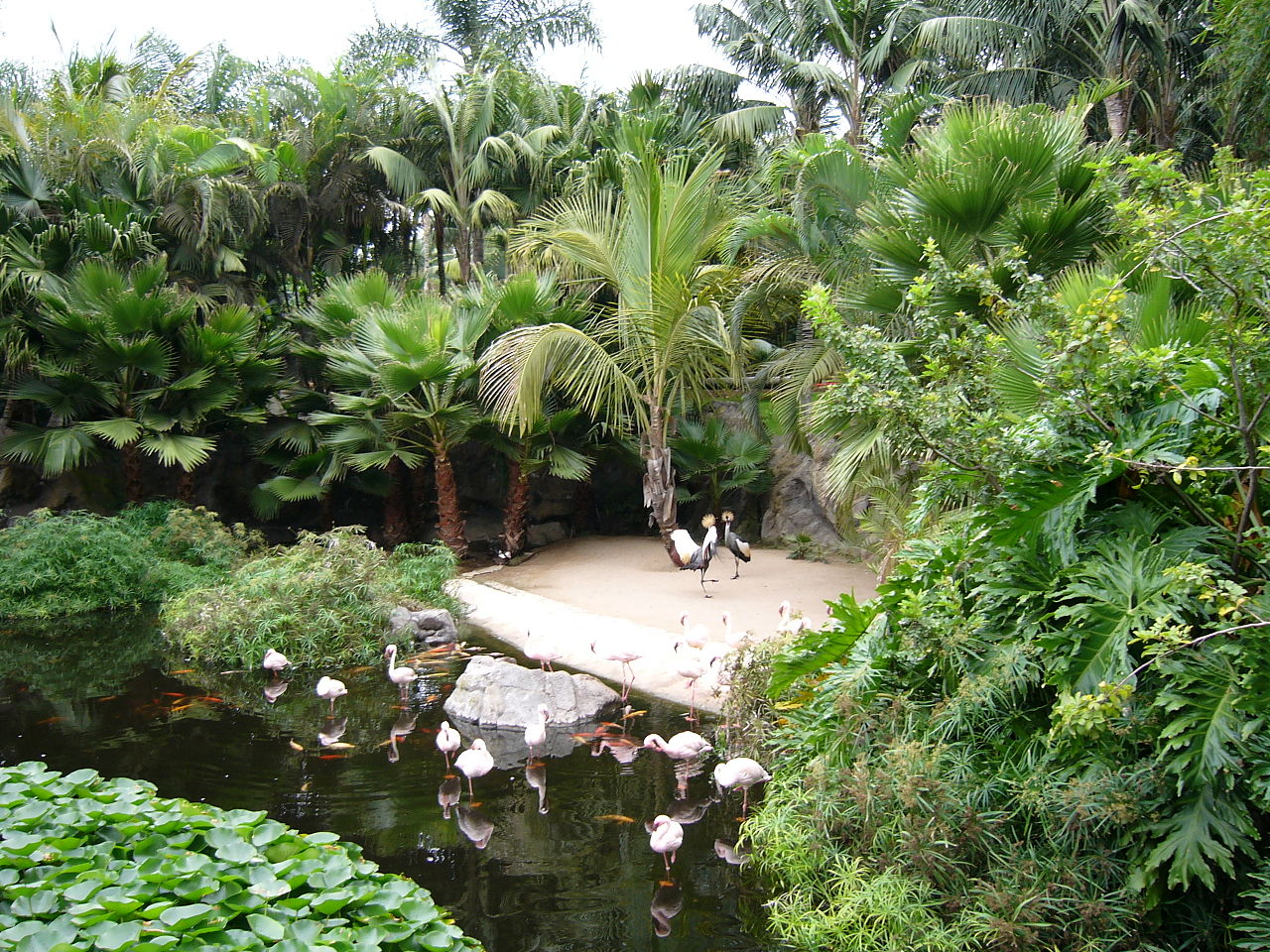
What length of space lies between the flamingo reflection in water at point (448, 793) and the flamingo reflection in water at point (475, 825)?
6cm

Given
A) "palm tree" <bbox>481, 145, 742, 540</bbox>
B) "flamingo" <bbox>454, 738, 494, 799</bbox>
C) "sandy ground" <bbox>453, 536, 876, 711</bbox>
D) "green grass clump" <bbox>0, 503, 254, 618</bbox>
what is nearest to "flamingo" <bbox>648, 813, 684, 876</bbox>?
"flamingo" <bbox>454, 738, 494, 799</bbox>

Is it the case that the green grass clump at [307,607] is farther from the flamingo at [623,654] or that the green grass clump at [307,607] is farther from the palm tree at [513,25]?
the palm tree at [513,25]

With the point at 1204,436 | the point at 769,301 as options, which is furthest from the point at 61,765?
the point at 769,301

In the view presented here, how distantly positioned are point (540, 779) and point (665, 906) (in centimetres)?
146

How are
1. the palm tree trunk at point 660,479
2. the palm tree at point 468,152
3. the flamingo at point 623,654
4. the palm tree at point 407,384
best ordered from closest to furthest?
the flamingo at point 623,654 → the palm tree at point 407,384 → the palm tree trunk at point 660,479 → the palm tree at point 468,152

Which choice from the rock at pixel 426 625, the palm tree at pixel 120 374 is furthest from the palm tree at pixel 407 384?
the rock at pixel 426 625

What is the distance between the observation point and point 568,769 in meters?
5.29

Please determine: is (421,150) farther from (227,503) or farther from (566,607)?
(566,607)

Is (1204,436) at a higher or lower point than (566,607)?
higher

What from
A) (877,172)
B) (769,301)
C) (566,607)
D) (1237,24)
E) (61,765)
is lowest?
(61,765)

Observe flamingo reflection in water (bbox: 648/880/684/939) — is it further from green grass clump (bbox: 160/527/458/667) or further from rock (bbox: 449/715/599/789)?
green grass clump (bbox: 160/527/458/667)

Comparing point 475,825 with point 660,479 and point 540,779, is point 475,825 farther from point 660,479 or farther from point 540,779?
point 660,479

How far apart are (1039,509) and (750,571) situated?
6857mm

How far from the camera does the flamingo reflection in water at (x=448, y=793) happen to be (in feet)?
15.9
